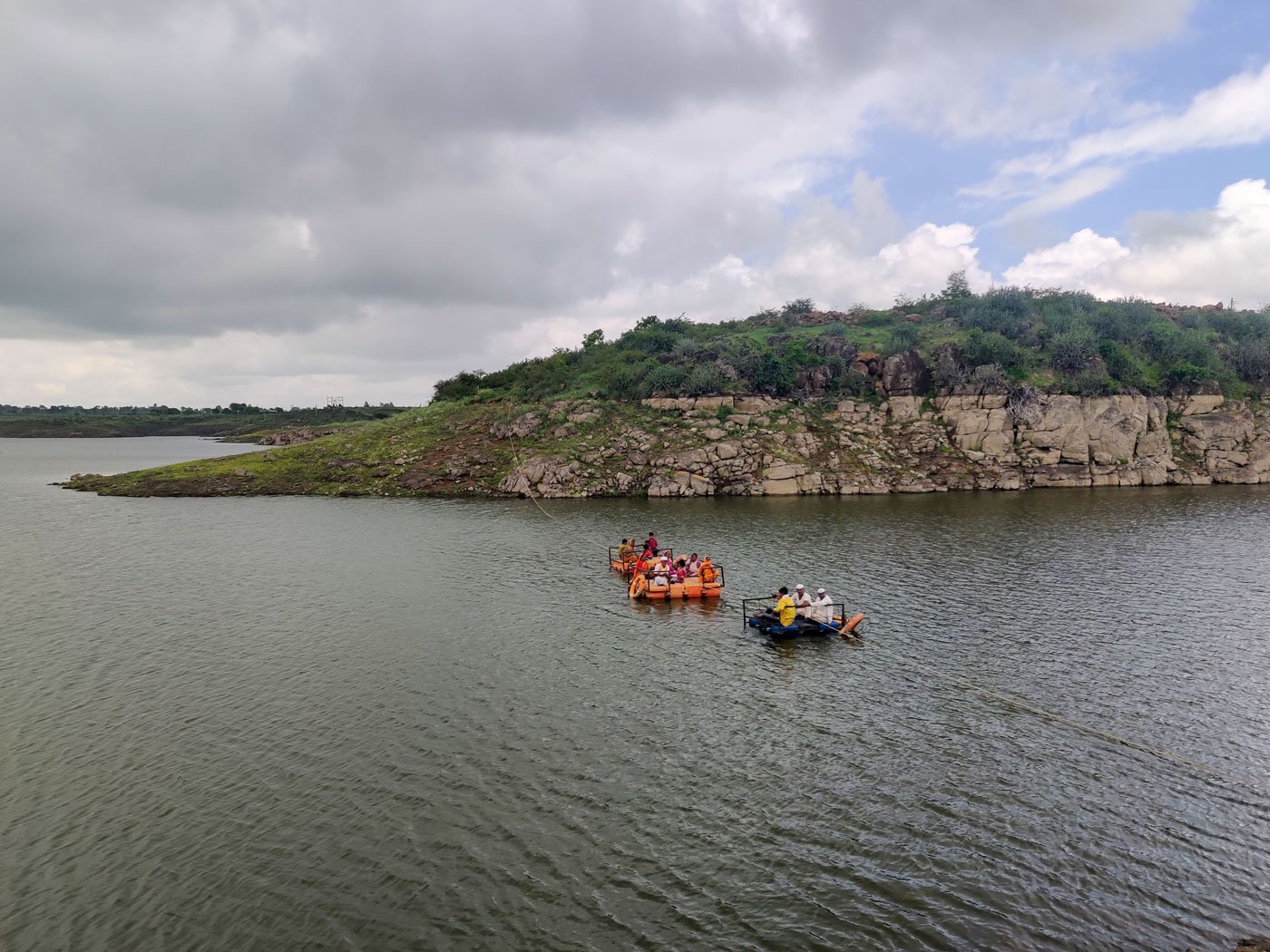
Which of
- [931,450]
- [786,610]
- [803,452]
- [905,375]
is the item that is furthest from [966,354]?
[786,610]

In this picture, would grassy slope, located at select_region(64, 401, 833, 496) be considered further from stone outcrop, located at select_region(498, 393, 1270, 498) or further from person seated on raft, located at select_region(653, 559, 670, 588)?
person seated on raft, located at select_region(653, 559, 670, 588)

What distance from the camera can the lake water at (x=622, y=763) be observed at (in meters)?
14.8

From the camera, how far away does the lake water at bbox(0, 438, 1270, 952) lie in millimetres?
14828

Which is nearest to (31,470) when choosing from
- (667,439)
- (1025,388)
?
(667,439)

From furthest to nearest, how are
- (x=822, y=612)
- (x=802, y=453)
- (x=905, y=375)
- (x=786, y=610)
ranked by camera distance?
(x=905, y=375) → (x=802, y=453) → (x=822, y=612) → (x=786, y=610)

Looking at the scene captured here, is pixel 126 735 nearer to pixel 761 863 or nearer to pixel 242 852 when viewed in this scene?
pixel 242 852

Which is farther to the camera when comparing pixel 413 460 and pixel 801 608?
pixel 413 460

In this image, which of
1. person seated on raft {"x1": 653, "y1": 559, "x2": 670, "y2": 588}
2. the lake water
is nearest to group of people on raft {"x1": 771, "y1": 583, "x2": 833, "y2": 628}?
the lake water

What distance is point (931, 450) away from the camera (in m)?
84.6

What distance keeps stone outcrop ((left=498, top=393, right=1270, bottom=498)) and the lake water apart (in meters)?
36.0

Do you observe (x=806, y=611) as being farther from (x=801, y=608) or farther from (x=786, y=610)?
(x=786, y=610)

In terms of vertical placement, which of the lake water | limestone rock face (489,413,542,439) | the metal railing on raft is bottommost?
the lake water

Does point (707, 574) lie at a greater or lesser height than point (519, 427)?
lesser

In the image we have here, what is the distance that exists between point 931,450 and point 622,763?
74343 millimetres
